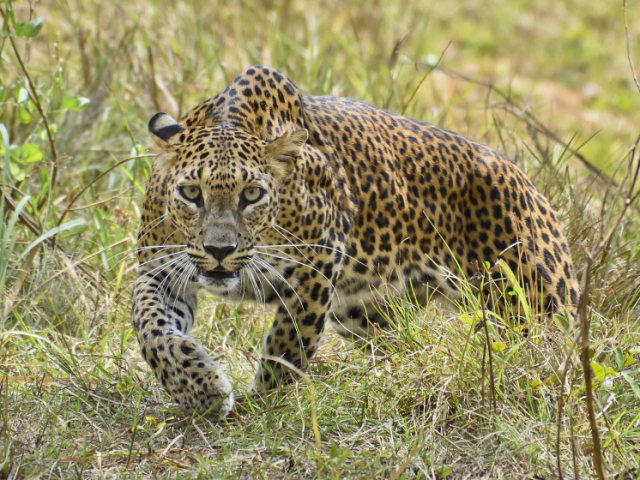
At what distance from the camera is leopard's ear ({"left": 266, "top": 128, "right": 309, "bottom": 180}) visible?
4.99 metres

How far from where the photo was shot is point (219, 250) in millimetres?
4711

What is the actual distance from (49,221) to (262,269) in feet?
7.77

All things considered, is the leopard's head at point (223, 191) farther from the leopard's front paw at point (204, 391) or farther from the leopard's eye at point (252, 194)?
the leopard's front paw at point (204, 391)

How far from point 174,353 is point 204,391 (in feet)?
0.86

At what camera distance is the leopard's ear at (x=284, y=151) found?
499cm

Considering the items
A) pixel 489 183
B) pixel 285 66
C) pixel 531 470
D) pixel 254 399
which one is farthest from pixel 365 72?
pixel 531 470

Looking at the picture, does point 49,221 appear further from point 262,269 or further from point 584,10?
point 584,10

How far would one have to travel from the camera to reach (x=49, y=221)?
686 centimetres

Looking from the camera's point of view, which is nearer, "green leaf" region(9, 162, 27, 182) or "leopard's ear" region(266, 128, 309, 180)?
"leopard's ear" region(266, 128, 309, 180)

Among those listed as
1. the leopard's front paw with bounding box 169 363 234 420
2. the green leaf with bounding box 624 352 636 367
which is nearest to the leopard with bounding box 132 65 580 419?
the leopard's front paw with bounding box 169 363 234 420

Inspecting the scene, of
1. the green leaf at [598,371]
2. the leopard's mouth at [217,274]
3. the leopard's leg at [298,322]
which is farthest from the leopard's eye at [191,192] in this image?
the green leaf at [598,371]

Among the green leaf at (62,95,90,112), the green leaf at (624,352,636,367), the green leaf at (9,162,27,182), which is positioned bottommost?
the green leaf at (9,162,27,182)

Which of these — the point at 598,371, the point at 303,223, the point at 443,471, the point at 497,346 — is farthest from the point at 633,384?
the point at 303,223

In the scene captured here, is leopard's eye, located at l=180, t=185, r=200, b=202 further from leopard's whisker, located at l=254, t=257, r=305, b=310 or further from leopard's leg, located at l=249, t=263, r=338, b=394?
leopard's leg, located at l=249, t=263, r=338, b=394
